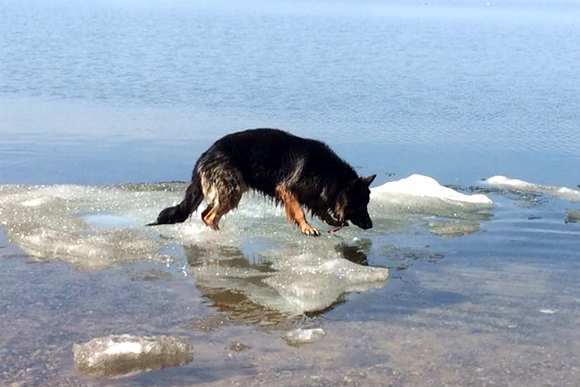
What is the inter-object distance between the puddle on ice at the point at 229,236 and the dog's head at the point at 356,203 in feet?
0.42

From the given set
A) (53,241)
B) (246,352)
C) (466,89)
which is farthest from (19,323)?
(466,89)

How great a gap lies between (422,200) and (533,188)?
1.71 m

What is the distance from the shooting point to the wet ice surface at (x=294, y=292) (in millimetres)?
4633

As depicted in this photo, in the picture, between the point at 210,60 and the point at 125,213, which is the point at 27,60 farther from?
the point at 125,213

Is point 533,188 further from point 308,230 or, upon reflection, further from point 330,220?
point 308,230

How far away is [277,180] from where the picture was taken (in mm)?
7805

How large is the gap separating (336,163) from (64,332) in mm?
3635

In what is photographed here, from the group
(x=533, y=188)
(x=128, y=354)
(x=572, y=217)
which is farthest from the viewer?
(x=533, y=188)

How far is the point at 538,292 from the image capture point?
20.0 ft

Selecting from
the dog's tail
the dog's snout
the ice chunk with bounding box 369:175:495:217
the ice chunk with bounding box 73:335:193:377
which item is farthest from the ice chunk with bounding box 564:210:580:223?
the ice chunk with bounding box 73:335:193:377

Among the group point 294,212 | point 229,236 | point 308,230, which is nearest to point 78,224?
point 229,236

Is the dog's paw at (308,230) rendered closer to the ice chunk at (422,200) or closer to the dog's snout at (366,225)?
the dog's snout at (366,225)

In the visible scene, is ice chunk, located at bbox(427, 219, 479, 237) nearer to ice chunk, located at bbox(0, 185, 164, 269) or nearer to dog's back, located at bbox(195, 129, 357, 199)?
dog's back, located at bbox(195, 129, 357, 199)

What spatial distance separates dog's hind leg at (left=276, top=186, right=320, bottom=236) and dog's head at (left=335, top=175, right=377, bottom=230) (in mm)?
333
